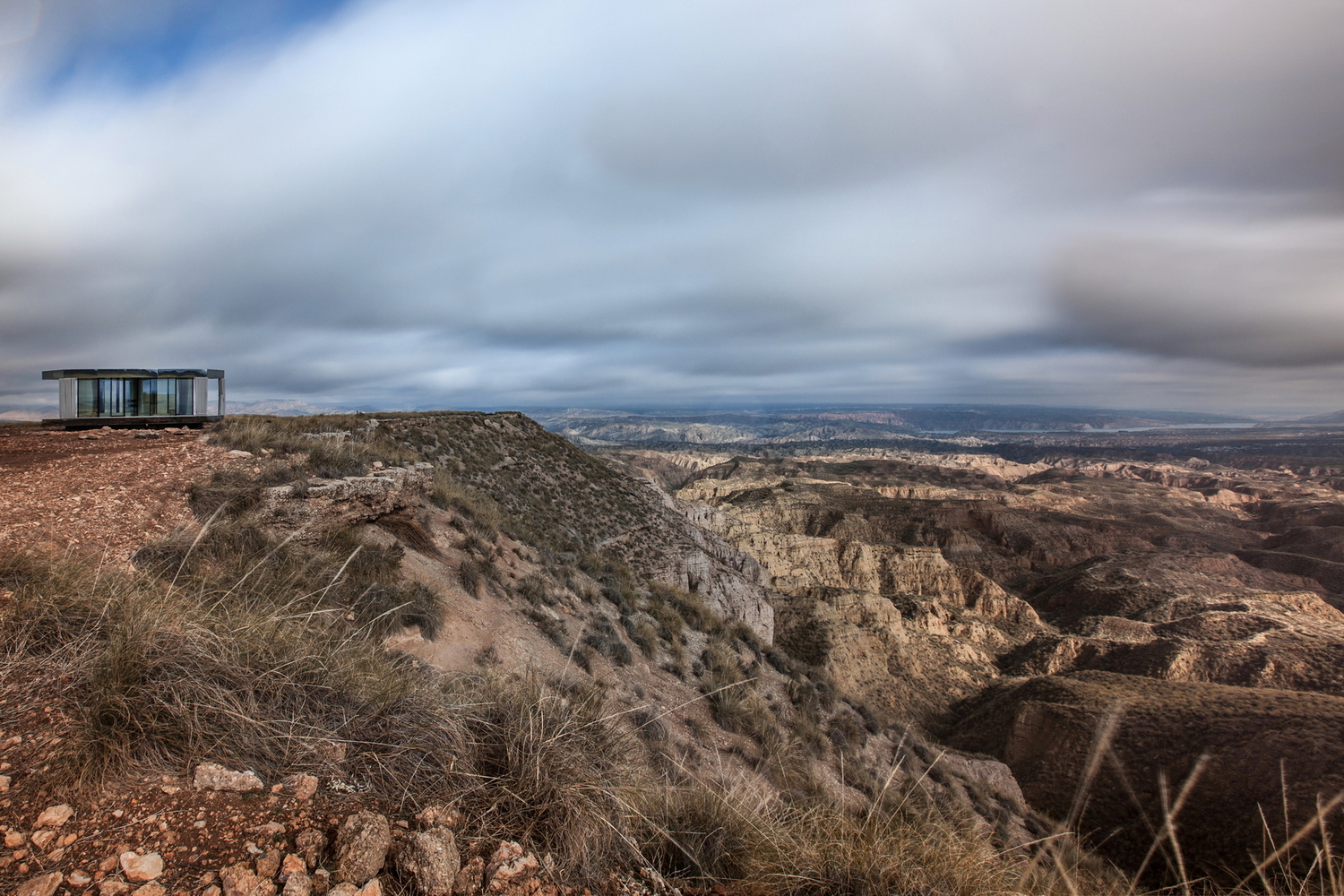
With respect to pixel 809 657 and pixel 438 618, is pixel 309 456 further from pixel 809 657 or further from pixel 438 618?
pixel 809 657

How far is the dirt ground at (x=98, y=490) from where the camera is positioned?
6238 millimetres

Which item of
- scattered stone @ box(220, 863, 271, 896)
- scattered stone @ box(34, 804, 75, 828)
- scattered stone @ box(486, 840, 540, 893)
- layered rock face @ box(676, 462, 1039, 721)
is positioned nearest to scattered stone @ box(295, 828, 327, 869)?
scattered stone @ box(220, 863, 271, 896)

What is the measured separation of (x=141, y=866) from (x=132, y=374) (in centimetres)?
1733

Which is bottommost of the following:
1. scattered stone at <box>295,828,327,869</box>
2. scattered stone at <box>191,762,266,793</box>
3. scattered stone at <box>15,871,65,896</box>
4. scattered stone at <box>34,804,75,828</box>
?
scattered stone at <box>295,828,327,869</box>

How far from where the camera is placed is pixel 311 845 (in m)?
2.50

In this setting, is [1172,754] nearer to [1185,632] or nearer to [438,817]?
[1185,632]

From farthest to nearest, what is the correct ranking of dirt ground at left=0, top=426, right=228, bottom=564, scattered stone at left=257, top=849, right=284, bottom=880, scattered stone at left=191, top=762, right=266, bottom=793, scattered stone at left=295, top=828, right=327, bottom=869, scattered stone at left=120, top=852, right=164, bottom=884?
dirt ground at left=0, top=426, right=228, bottom=564 → scattered stone at left=191, top=762, right=266, bottom=793 → scattered stone at left=295, top=828, right=327, bottom=869 → scattered stone at left=257, top=849, right=284, bottom=880 → scattered stone at left=120, top=852, right=164, bottom=884

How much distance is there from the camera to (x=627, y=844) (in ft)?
10.3

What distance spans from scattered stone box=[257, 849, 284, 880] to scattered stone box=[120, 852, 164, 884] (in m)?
0.34

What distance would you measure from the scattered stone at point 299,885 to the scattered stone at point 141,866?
1.62 ft

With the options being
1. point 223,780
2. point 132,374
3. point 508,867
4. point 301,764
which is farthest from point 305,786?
point 132,374

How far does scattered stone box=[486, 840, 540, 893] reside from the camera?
8.51ft

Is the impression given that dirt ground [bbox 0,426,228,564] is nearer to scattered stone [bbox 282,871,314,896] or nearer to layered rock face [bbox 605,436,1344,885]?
scattered stone [bbox 282,871,314,896]

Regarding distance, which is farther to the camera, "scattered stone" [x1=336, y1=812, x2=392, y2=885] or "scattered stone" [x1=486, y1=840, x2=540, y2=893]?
"scattered stone" [x1=486, y1=840, x2=540, y2=893]
